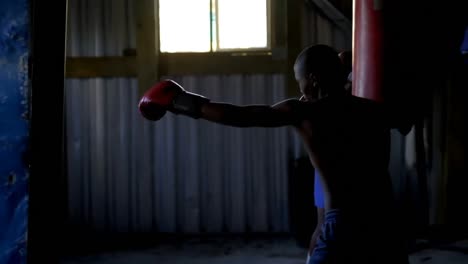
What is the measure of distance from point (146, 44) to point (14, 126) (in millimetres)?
3968

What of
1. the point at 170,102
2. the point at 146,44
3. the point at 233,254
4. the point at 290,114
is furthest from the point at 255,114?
the point at 146,44

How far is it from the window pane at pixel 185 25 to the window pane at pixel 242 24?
0.17 metres

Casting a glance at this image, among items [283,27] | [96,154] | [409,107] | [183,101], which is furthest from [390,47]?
[96,154]

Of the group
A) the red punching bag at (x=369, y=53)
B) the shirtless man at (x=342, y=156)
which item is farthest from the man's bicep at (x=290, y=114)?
the red punching bag at (x=369, y=53)

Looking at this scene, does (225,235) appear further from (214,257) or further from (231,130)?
(231,130)

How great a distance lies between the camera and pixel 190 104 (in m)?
2.53

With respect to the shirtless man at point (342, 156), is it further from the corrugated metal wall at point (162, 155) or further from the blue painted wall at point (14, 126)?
the corrugated metal wall at point (162, 155)

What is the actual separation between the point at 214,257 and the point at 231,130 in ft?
4.80

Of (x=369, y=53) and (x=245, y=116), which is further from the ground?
(x=369, y=53)

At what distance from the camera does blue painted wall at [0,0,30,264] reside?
82.6 inches

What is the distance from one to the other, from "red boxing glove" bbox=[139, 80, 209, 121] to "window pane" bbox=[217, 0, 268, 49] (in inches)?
136

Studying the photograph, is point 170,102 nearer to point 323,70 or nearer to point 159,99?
point 159,99

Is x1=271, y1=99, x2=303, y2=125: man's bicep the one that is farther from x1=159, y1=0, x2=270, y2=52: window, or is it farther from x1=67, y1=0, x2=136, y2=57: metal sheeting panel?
x1=67, y1=0, x2=136, y2=57: metal sheeting panel

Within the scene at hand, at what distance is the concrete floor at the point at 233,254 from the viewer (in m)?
5.11
